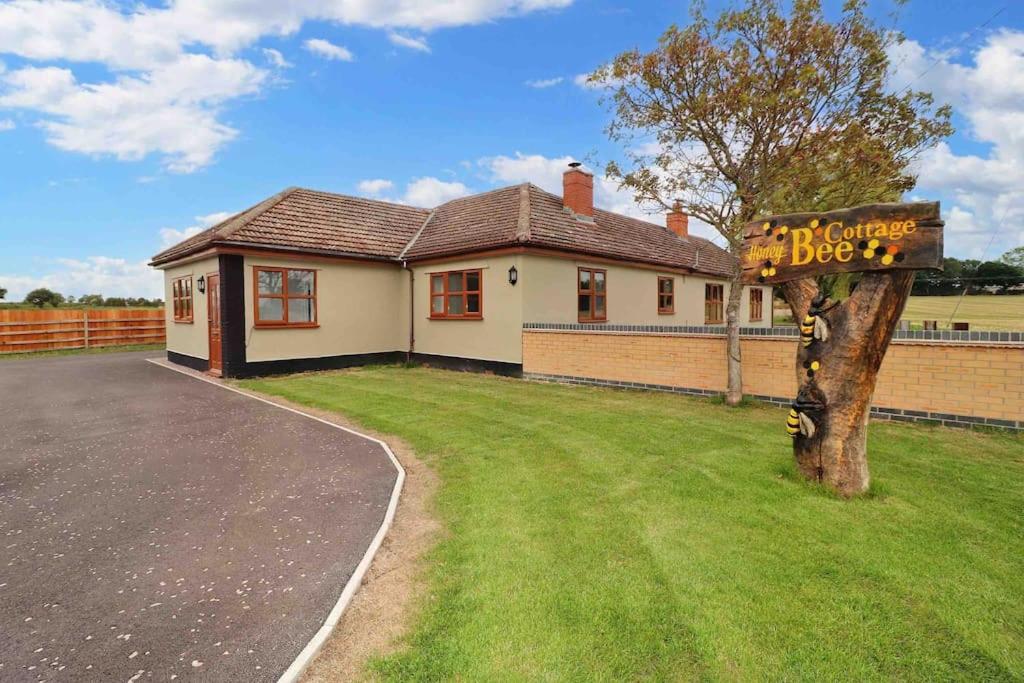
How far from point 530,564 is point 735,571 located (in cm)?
138

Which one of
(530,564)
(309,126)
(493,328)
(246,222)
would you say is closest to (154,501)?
(530,564)

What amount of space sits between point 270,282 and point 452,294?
16.4 feet

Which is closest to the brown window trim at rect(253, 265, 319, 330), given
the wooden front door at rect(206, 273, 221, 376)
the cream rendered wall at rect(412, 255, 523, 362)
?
the wooden front door at rect(206, 273, 221, 376)

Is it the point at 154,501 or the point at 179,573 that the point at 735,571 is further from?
the point at 154,501

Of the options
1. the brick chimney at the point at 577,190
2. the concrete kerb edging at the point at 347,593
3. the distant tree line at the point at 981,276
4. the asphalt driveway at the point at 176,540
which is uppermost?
the brick chimney at the point at 577,190

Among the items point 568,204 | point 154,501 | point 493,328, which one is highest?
point 568,204

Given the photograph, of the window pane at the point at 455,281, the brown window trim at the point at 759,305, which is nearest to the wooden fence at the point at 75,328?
the window pane at the point at 455,281

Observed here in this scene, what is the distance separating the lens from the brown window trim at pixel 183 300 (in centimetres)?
1521

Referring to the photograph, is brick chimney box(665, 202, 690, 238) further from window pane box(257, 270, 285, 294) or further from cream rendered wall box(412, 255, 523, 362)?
window pane box(257, 270, 285, 294)

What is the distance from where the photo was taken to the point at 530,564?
3.41 meters

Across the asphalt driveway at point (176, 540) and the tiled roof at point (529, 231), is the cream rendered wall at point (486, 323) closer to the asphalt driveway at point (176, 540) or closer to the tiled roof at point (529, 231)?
the tiled roof at point (529, 231)

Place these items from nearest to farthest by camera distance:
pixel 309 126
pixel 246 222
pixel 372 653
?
pixel 372 653, pixel 246 222, pixel 309 126

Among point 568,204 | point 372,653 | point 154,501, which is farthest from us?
point 568,204

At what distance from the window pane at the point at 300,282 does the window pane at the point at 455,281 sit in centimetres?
398
